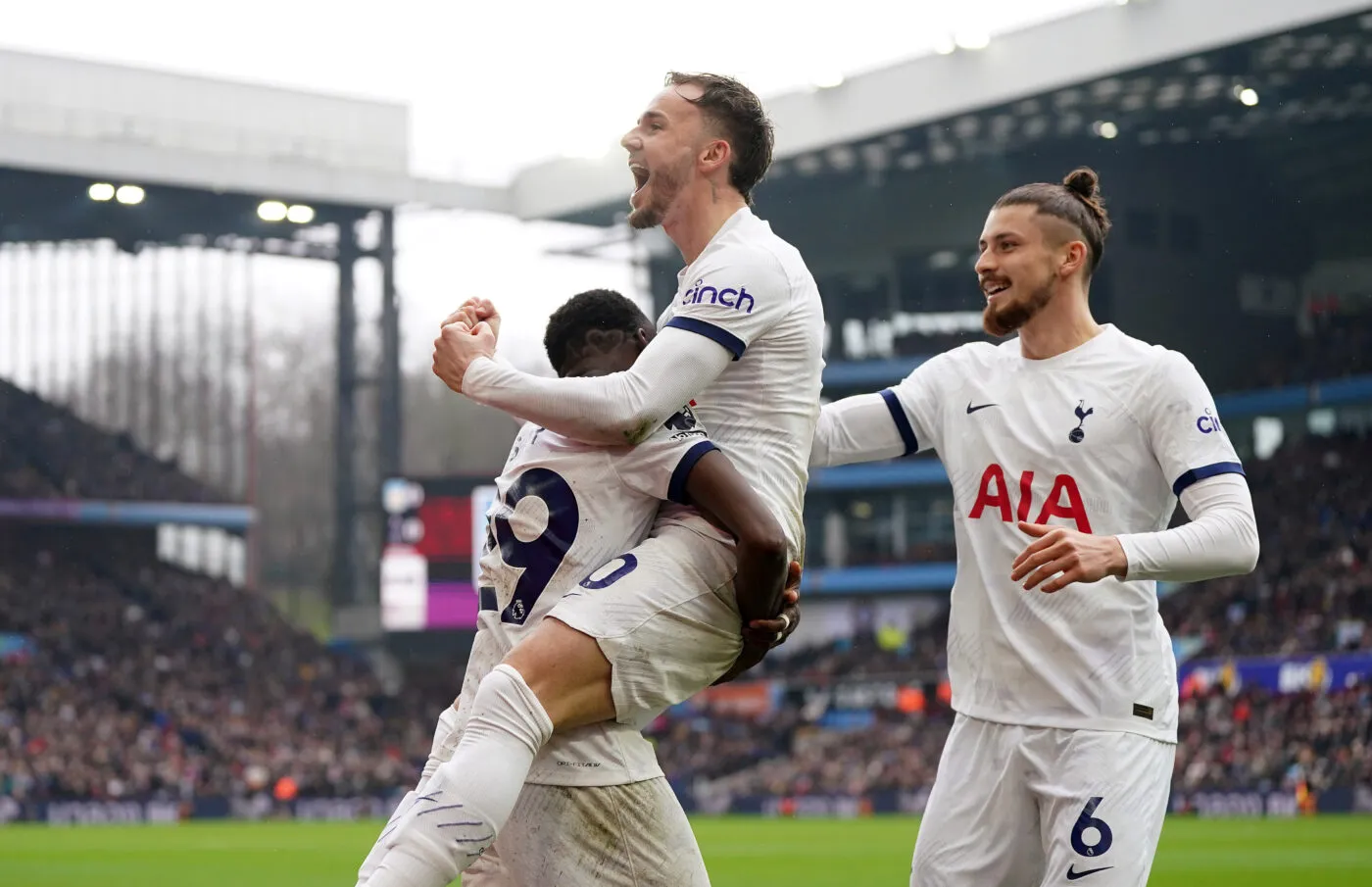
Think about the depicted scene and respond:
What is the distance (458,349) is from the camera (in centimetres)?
429

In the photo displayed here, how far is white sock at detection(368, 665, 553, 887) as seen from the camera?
383 cm

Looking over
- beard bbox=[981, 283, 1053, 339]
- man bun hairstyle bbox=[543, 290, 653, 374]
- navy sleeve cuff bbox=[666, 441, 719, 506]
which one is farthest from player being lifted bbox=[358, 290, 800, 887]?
beard bbox=[981, 283, 1053, 339]

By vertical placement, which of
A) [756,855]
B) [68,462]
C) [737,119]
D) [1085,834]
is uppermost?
[68,462]

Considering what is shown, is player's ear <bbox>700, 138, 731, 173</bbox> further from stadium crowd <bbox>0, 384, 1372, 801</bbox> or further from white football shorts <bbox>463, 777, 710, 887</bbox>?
stadium crowd <bbox>0, 384, 1372, 801</bbox>

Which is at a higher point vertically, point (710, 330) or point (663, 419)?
point (710, 330)

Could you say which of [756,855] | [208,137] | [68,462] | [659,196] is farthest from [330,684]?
[659,196]

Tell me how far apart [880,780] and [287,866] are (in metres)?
17.9

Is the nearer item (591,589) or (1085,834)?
(591,589)

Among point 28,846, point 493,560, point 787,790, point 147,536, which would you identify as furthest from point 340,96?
point 493,560

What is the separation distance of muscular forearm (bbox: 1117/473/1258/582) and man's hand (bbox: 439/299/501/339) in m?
1.72

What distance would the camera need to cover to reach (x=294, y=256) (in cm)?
4931

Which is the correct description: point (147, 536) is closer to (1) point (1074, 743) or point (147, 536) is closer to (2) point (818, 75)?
(2) point (818, 75)

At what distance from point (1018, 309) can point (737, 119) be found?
1.11 meters

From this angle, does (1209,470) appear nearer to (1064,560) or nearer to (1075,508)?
(1075,508)
